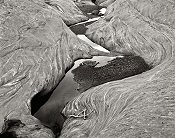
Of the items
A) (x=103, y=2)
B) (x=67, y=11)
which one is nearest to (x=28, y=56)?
(x=67, y=11)

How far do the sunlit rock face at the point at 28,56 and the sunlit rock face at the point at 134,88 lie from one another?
2.83 metres

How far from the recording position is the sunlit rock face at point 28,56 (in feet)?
48.5

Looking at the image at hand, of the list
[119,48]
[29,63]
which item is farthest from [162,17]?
[29,63]

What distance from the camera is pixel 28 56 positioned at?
18609 mm

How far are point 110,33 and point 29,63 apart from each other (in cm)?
1188

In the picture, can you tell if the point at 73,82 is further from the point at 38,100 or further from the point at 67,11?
the point at 67,11

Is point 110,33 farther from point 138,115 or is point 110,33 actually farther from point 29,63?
point 138,115

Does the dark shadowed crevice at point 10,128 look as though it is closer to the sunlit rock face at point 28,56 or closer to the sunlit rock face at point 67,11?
the sunlit rock face at point 28,56

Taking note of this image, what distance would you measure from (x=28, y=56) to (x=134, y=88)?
8.87m

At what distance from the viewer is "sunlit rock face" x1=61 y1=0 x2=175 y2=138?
10703 mm

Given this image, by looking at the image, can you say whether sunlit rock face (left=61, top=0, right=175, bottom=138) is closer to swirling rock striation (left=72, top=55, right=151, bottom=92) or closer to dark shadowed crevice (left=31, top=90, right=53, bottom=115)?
swirling rock striation (left=72, top=55, right=151, bottom=92)

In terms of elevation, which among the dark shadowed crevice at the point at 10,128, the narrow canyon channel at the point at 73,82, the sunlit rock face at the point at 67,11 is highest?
the sunlit rock face at the point at 67,11

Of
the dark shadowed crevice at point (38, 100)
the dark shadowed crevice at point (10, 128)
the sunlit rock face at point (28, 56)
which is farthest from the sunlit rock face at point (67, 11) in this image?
the dark shadowed crevice at point (10, 128)

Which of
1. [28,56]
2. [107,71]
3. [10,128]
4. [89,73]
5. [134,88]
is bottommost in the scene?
[89,73]
